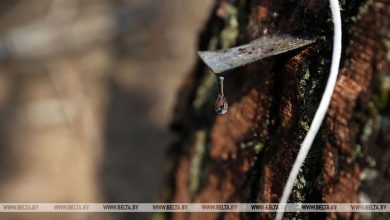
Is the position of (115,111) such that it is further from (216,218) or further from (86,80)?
(216,218)

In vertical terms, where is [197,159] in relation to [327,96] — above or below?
below

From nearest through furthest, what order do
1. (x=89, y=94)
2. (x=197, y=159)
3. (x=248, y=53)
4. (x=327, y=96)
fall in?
(x=327, y=96), (x=248, y=53), (x=197, y=159), (x=89, y=94)

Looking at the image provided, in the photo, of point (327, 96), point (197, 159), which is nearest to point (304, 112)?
point (327, 96)

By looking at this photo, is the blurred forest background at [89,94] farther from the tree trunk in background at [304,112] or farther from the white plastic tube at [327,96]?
the white plastic tube at [327,96]

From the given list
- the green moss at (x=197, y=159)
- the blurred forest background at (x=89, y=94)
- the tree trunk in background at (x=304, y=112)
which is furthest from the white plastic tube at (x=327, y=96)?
the blurred forest background at (x=89, y=94)

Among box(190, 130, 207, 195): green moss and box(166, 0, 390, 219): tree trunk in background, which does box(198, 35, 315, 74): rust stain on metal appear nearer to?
box(166, 0, 390, 219): tree trunk in background

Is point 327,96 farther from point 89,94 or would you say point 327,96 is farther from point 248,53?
point 89,94

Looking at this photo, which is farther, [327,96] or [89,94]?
[89,94]
